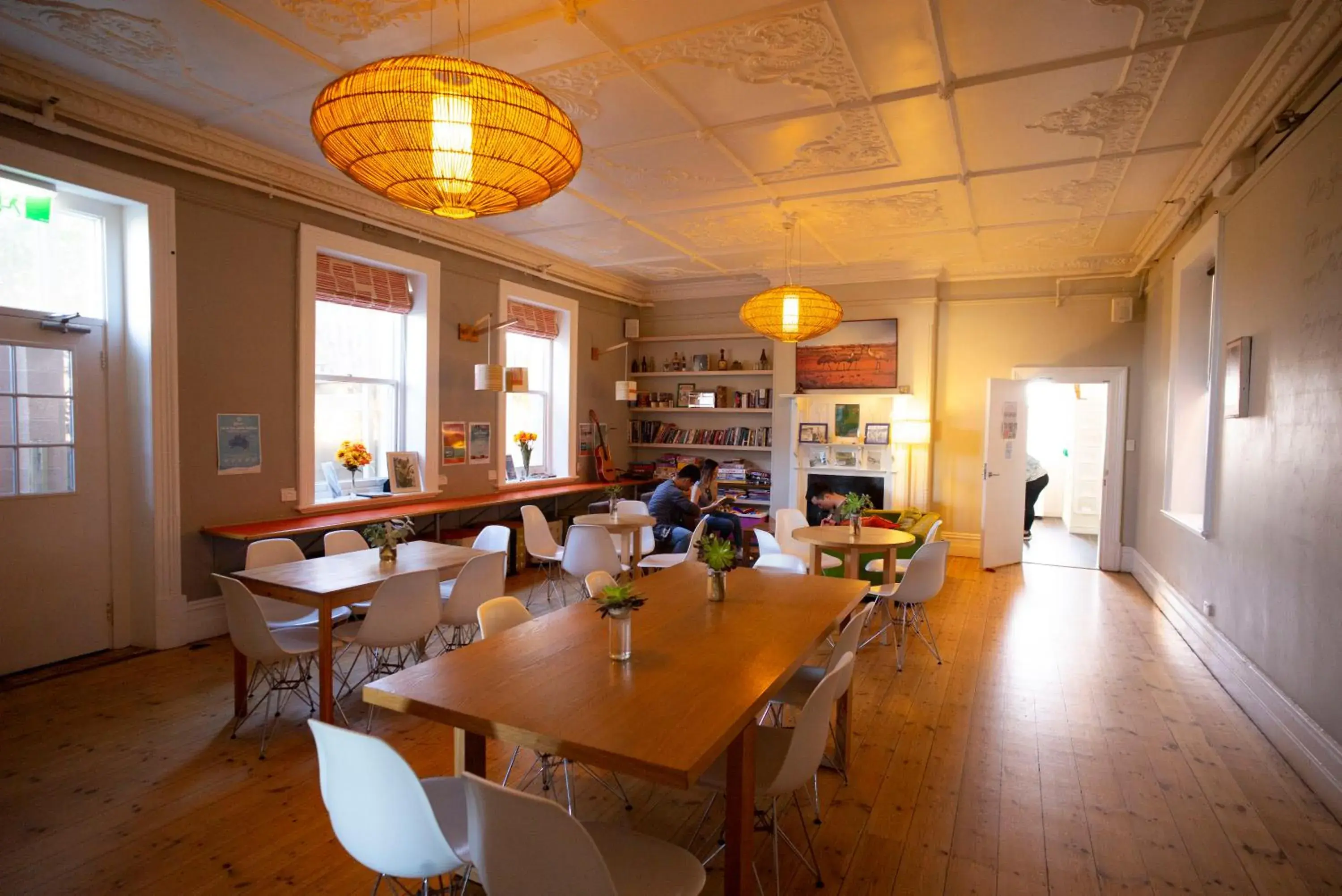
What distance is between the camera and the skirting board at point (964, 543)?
784 centimetres

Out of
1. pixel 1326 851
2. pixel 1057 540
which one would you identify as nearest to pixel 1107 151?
pixel 1326 851

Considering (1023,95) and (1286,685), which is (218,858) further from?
(1023,95)

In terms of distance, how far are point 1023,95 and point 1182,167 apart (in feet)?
6.06

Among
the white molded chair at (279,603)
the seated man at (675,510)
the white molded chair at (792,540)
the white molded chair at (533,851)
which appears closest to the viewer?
the white molded chair at (533,851)

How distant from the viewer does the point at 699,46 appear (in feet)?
10.7

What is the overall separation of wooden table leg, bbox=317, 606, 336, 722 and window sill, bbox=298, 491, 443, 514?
2.23m

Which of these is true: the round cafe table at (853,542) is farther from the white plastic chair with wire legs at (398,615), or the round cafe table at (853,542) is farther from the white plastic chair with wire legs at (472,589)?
the white plastic chair with wire legs at (398,615)

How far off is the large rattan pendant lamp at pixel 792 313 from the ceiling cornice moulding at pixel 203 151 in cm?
285

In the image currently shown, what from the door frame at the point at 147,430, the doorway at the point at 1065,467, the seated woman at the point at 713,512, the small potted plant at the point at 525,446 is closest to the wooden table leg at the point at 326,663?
the door frame at the point at 147,430

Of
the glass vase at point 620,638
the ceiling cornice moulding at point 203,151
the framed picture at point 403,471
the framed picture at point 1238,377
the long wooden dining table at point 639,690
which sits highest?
the ceiling cornice moulding at point 203,151

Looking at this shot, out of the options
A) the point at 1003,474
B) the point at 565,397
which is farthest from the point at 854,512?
the point at 565,397

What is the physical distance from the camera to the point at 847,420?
8.03 meters

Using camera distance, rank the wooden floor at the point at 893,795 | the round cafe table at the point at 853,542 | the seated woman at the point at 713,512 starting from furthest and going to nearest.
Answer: the seated woman at the point at 713,512 → the round cafe table at the point at 853,542 → the wooden floor at the point at 893,795

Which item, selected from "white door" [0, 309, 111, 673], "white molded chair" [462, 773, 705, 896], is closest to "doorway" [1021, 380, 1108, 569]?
"white molded chair" [462, 773, 705, 896]
